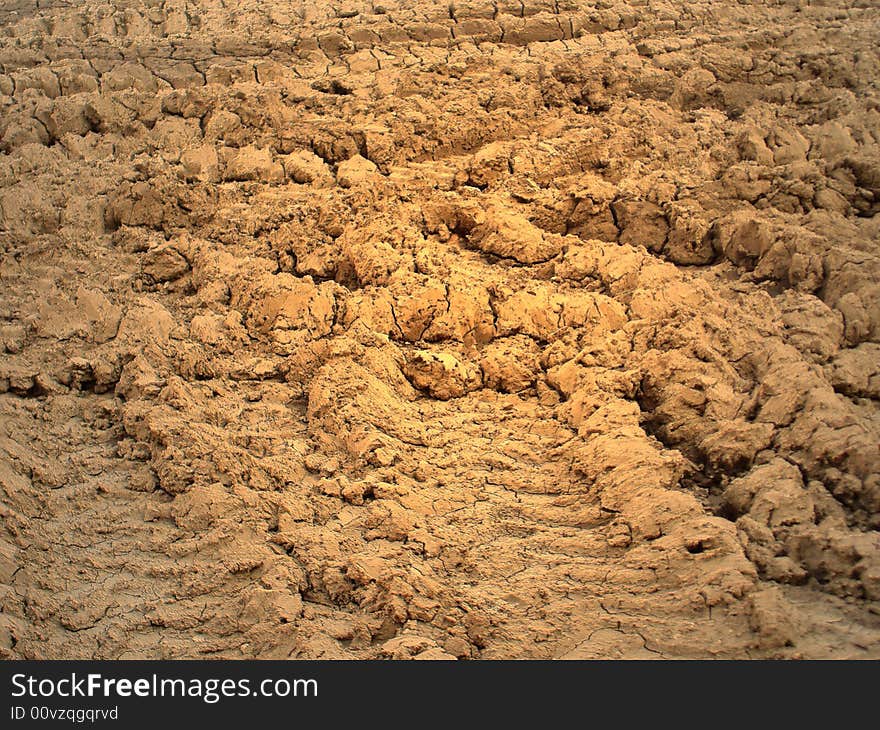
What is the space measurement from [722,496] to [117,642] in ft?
6.53

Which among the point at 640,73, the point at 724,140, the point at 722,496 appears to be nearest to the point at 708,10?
the point at 640,73

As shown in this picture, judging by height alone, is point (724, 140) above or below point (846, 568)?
above

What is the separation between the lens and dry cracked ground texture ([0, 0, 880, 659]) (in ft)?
9.19

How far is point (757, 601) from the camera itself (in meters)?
2.62

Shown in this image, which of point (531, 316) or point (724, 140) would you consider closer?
point (531, 316)

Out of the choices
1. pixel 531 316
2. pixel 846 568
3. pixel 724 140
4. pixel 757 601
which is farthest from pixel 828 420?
pixel 724 140

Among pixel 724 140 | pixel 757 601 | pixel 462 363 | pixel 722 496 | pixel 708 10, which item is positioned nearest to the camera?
pixel 757 601

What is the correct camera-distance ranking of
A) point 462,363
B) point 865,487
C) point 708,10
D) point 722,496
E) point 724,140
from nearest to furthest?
point 865,487
point 722,496
point 462,363
point 724,140
point 708,10

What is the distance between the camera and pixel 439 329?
11.8 ft

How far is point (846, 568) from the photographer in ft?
8.78

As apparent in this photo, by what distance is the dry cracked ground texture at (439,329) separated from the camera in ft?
9.19

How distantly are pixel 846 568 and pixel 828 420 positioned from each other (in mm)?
539

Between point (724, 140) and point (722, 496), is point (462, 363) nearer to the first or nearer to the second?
point (722, 496)

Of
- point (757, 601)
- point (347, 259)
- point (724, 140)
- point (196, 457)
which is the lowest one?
point (757, 601)
